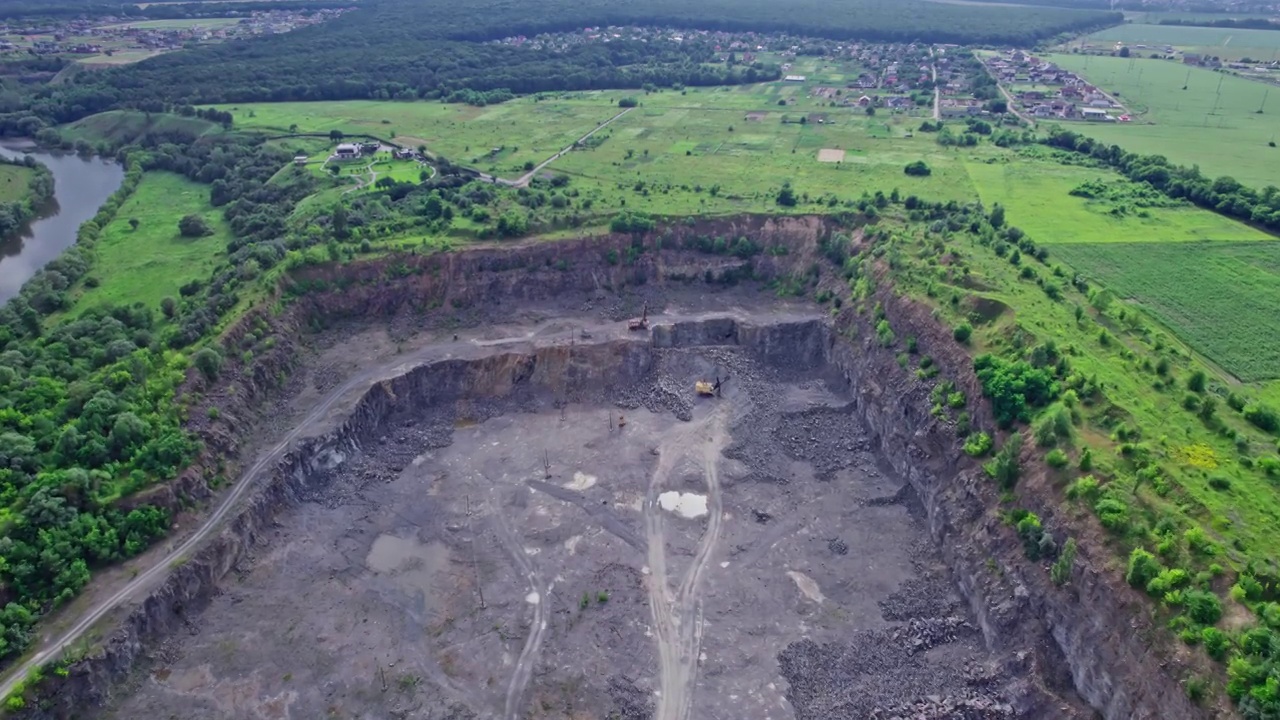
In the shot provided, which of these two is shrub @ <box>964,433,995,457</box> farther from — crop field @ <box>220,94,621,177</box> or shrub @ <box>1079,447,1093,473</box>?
crop field @ <box>220,94,621,177</box>

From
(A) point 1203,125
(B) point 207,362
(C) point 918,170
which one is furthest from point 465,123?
(A) point 1203,125

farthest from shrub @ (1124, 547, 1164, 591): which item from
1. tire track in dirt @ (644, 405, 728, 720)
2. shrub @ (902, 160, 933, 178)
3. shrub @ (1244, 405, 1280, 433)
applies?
shrub @ (902, 160, 933, 178)

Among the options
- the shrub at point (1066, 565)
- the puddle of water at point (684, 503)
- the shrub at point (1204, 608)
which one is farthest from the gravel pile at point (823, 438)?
the shrub at point (1204, 608)

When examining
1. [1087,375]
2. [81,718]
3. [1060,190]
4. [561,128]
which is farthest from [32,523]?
[1060,190]

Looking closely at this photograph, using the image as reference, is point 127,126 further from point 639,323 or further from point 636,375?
point 636,375

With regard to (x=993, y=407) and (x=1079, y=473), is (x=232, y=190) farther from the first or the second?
(x=1079, y=473)

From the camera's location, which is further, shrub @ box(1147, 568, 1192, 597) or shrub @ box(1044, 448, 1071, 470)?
shrub @ box(1044, 448, 1071, 470)
